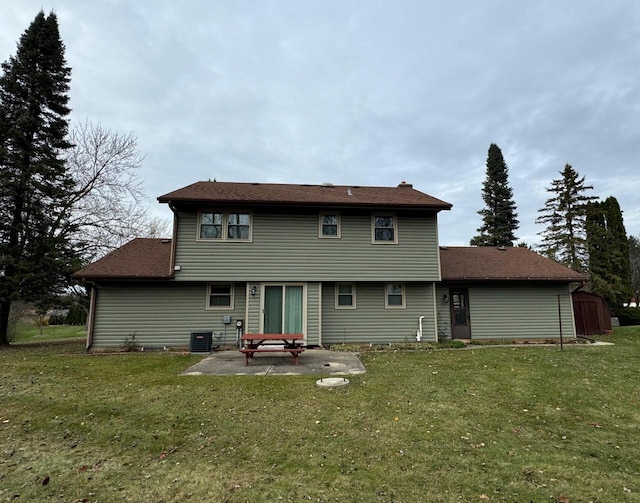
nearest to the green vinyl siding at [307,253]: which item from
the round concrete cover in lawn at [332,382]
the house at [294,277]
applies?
the house at [294,277]

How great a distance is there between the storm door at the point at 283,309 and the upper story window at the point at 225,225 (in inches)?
90.6

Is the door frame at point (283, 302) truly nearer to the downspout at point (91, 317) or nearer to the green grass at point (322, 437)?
the green grass at point (322, 437)

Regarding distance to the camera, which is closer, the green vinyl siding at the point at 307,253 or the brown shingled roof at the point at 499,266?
the green vinyl siding at the point at 307,253

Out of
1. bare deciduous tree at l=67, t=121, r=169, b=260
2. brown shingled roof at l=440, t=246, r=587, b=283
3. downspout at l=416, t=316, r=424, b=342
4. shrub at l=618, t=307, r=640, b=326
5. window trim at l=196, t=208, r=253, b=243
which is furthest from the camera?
shrub at l=618, t=307, r=640, b=326

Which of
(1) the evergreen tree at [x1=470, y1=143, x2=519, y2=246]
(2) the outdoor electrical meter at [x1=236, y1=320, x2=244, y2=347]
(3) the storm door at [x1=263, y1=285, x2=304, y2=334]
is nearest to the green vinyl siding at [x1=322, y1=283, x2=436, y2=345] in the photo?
(3) the storm door at [x1=263, y1=285, x2=304, y2=334]

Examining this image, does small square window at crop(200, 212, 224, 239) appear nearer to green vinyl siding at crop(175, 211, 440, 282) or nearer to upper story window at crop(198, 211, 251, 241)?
upper story window at crop(198, 211, 251, 241)

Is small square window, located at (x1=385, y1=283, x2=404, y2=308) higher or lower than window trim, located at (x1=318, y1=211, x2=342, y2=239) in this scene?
lower

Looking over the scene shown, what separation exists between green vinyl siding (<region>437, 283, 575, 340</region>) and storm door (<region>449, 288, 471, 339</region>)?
0.56 ft

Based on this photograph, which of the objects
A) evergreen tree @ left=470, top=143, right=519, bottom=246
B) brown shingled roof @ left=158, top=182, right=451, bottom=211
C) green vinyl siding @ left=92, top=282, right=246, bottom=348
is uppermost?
A: evergreen tree @ left=470, top=143, right=519, bottom=246

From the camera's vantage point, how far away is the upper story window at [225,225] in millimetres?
12078

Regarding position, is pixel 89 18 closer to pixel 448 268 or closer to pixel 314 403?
pixel 314 403

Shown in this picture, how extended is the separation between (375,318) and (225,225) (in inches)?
271

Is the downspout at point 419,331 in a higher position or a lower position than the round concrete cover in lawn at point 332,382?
higher

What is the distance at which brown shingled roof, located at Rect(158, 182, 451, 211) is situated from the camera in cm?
1179
